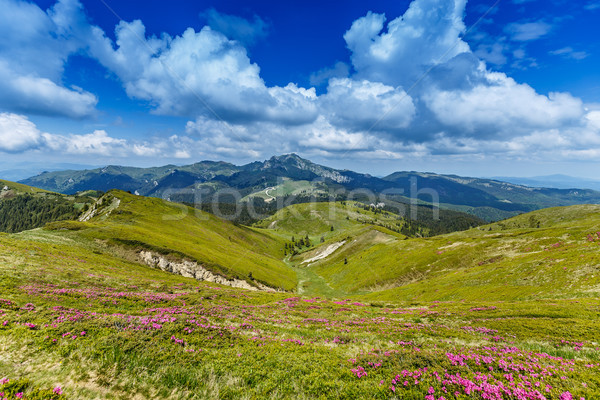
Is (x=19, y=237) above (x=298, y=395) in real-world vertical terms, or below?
below

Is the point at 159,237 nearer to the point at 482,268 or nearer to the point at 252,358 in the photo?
the point at 252,358

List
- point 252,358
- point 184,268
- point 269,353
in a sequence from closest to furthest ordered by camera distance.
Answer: point 252,358 < point 269,353 < point 184,268

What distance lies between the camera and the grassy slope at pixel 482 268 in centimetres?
3841

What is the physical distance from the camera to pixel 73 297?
71.8 ft

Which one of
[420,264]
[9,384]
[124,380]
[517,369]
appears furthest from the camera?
[420,264]

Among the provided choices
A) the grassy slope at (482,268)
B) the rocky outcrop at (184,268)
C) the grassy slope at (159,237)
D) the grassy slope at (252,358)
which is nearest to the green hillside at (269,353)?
the grassy slope at (252,358)

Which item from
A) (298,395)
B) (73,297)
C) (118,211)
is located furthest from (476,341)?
A: (118,211)

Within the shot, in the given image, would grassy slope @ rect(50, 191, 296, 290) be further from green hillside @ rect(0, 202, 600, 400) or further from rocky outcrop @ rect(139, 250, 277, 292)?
green hillside @ rect(0, 202, 600, 400)

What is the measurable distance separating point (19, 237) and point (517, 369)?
83.3 metres

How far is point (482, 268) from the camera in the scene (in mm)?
59875

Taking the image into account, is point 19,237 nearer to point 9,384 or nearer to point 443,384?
point 9,384

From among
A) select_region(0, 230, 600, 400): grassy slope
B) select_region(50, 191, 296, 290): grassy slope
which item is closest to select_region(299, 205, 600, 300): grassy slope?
select_region(0, 230, 600, 400): grassy slope

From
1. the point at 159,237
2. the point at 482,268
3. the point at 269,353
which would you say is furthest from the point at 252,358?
the point at 159,237

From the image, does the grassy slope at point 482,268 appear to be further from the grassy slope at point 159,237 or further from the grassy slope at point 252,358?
the grassy slope at point 159,237
